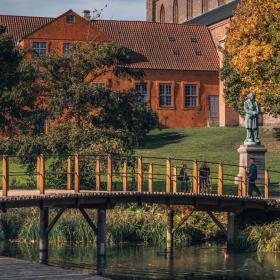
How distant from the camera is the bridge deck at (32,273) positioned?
78.7 feet

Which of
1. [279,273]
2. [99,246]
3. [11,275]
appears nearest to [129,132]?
[99,246]

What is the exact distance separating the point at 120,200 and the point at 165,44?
2009 inches

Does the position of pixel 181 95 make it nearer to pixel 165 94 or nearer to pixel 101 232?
pixel 165 94

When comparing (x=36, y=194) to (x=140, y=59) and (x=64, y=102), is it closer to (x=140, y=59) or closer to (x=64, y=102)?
(x=64, y=102)

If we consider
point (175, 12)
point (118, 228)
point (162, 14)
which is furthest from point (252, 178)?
point (162, 14)

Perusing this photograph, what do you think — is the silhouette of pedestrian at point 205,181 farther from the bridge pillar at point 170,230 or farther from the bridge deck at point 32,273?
the bridge deck at point 32,273

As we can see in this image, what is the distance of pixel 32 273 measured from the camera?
24.7m

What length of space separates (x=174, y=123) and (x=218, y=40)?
792cm

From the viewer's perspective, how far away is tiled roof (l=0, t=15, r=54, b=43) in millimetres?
82231

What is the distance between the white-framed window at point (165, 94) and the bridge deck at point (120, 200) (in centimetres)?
4490

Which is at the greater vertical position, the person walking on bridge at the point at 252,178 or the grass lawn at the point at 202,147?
the grass lawn at the point at 202,147

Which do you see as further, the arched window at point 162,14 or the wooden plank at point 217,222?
the arched window at point 162,14

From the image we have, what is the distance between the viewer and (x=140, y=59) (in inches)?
3366

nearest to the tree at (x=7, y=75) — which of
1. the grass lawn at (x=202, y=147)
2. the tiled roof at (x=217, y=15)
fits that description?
the grass lawn at (x=202, y=147)
